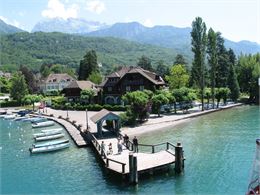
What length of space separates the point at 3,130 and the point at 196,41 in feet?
146

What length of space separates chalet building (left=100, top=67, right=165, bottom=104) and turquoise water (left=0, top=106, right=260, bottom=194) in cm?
2972

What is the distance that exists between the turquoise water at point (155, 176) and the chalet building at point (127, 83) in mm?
29720

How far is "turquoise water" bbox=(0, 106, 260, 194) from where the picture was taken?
2981cm

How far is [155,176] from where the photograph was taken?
3212 centimetres

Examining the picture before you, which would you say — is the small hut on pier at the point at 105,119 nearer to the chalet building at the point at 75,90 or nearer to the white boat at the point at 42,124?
the white boat at the point at 42,124

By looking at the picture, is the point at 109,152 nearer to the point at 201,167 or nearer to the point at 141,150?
the point at 141,150

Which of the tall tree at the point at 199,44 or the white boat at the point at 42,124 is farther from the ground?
the tall tree at the point at 199,44

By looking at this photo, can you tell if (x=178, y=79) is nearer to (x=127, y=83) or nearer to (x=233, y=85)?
(x=233, y=85)

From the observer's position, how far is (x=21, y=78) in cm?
11156

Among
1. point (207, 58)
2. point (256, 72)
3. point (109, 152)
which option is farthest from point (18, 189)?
point (256, 72)

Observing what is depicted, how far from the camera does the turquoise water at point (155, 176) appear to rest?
2981 cm

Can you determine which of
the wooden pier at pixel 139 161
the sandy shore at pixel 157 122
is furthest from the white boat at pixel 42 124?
the wooden pier at pixel 139 161

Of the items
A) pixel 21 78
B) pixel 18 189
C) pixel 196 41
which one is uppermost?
pixel 196 41

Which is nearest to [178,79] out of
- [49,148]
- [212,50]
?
[212,50]
